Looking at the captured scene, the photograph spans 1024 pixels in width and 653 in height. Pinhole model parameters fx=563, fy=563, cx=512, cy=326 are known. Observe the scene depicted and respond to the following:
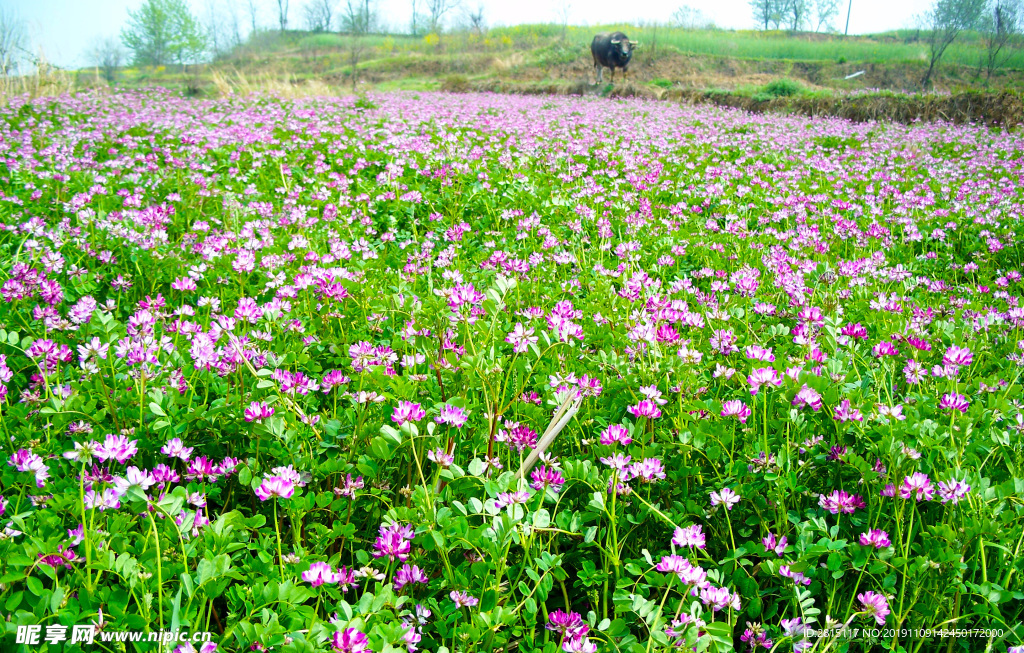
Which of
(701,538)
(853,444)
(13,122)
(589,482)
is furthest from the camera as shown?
(13,122)

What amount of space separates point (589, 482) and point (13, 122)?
1110 cm

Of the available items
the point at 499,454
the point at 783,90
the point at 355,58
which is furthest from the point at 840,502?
the point at 355,58

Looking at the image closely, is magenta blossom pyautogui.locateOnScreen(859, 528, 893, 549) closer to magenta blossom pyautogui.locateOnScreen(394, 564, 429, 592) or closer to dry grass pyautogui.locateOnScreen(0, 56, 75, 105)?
magenta blossom pyautogui.locateOnScreen(394, 564, 429, 592)

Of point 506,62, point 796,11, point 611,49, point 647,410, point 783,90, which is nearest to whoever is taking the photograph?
point 647,410

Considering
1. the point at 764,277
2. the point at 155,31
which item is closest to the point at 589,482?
the point at 764,277

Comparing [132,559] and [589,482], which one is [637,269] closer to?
[589,482]

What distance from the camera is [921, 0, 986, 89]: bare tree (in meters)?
26.8

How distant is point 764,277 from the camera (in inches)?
160

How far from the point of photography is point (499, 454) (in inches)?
82.4

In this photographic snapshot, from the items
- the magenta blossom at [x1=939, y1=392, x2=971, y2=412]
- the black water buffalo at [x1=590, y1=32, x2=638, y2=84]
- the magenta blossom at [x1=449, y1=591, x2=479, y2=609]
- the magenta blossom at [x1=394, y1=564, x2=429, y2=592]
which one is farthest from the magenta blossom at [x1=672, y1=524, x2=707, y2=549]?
the black water buffalo at [x1=590, y1=32, x2=638, y2=84]

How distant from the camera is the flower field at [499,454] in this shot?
1487mm

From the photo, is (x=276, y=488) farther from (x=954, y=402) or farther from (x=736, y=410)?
(x=954, y=402)

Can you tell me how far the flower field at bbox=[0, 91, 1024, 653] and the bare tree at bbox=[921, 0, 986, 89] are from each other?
29.1 metres

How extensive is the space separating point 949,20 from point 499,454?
40486 mm
